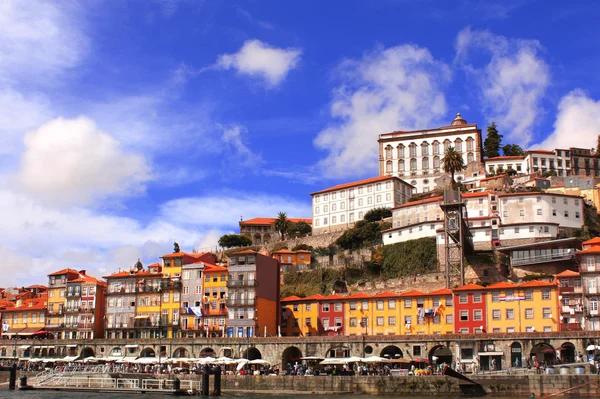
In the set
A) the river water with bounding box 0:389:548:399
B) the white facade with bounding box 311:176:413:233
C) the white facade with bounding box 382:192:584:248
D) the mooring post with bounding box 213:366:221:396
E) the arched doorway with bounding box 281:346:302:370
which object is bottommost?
the river water with bounding box 0:389:548:399

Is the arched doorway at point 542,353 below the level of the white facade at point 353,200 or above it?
below

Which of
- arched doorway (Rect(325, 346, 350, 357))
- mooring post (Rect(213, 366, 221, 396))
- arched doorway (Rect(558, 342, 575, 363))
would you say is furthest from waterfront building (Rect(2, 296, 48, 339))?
arched doorway (Rect(558, 342, 575, 363))

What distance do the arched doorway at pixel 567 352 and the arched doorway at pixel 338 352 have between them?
19988 mm

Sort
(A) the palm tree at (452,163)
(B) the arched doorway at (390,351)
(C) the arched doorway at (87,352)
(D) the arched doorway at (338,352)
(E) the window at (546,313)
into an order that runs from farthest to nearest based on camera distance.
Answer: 1. (A) the palm tree at (452,163)
2. (C) the arched doorway at (87,352)
3. (D) the arched doorway at (338,352)
4. (E) the window at (546,313)
5. (B) the arched doorway at (390,351)

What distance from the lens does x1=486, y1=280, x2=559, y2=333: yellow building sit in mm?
71250

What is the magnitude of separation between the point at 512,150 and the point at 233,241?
57918 mm

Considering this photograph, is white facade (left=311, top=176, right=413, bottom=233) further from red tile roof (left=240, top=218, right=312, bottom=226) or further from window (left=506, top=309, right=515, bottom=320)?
window (left=506, top=309, right=515, bottom=320)

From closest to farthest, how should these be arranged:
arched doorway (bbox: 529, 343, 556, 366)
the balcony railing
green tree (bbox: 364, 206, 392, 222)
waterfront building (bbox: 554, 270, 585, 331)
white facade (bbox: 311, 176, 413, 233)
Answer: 1. arched doorway (bbox: 529, 343, 556, 366)
2. waterfront building (bbox: 554, 270, 585, 331)
3. the balcony railing
4. green tree (bbox: 364, 206, 392, 222)
5. white facade (bbox: 311, 176, 413, 233)

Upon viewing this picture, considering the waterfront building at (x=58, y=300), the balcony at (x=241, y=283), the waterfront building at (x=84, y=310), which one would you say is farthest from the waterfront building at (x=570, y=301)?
the waterfront building at (x=58, y=300)

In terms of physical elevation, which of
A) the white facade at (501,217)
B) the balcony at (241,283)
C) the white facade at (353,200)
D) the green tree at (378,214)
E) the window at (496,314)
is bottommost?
the window at (496,314)

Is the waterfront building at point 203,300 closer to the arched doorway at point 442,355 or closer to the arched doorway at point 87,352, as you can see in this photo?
the arched doorway at point 87,352

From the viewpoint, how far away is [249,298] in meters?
82.9

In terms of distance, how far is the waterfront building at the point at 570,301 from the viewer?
70.6 metres

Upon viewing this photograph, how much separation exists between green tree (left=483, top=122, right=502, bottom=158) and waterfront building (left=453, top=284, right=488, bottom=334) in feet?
236
